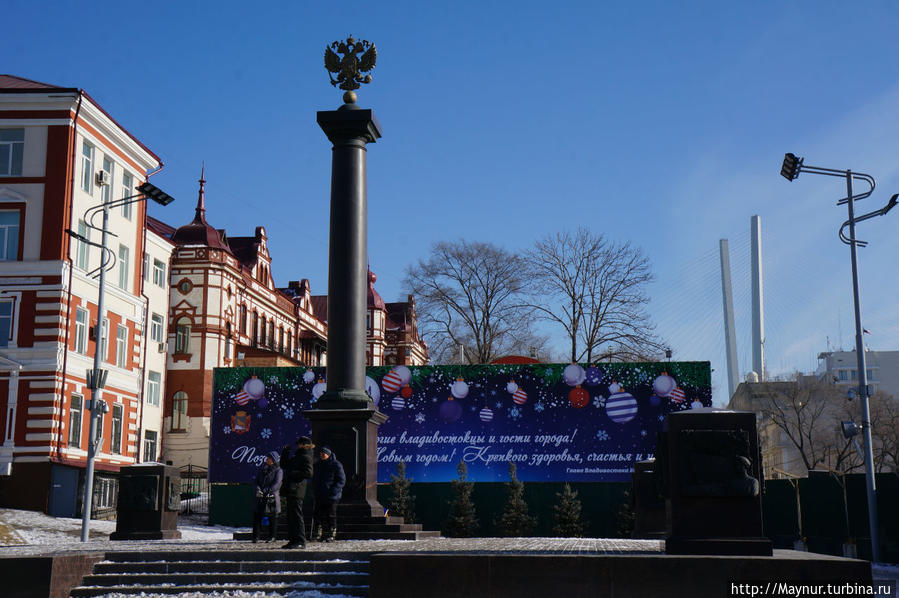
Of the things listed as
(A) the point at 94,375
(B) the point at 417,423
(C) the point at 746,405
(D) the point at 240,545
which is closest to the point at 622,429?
(B) the point at 417,423

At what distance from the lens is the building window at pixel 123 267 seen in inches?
1574

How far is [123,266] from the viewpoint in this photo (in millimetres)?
40219

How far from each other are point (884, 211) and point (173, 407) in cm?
3715

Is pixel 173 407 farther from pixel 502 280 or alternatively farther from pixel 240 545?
pixel 240 545

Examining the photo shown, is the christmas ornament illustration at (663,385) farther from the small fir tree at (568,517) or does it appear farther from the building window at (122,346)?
the building window at (122,346)

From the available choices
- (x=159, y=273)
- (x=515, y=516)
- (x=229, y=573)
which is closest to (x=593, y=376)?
(x=515, y=516)

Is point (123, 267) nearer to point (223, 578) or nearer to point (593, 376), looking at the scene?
point (593, 376)

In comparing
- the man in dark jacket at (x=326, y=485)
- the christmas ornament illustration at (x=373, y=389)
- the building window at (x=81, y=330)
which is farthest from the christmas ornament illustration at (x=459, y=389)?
the man in dark jacket at (x=326, y=485)

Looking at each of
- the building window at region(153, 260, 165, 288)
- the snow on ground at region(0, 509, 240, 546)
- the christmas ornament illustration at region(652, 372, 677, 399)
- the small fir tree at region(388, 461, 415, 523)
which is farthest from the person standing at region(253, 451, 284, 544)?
the building window at region(153, 260, 165, 288)

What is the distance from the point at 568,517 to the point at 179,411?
27.6m

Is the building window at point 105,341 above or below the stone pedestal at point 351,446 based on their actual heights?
above

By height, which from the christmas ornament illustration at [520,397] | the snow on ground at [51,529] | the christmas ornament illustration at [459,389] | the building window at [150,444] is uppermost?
the christmas ornament illustration at [459,389]

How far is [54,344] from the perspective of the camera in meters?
33.8

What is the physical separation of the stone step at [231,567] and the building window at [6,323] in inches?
944
